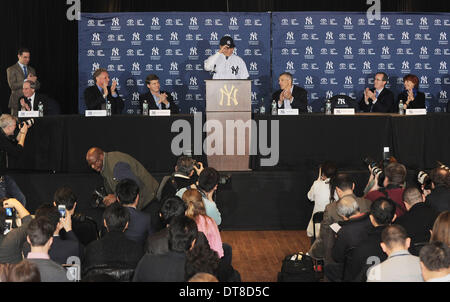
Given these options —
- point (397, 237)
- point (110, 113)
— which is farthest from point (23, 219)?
point (110, 113)

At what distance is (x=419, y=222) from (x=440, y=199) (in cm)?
66

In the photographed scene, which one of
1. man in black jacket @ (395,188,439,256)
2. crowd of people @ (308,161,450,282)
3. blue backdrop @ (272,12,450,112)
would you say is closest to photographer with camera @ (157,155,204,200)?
crowd of people @ (308,161,450,282)

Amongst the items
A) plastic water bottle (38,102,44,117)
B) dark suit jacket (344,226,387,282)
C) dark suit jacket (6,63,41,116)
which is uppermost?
Result: dark suit jacket (6,63,41,116)

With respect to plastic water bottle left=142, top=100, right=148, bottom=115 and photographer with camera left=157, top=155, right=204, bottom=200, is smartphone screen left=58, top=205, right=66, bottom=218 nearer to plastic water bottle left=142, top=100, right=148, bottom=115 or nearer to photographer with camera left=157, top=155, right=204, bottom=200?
photographer with camera left=157, top=155, right=204, bottom=200

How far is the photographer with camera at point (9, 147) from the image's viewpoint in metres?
6.51

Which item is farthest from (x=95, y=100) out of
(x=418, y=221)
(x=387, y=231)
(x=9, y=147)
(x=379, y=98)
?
(x=387, y=231)

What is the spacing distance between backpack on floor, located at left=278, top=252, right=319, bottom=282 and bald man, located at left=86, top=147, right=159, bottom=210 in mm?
1997

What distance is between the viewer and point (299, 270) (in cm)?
482

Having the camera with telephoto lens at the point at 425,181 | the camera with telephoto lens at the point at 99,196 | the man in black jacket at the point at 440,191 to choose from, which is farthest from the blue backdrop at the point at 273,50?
the man in black jacket at the point at 440,191

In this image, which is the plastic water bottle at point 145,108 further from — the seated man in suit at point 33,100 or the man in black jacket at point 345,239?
the man in black jacket at point 345,239

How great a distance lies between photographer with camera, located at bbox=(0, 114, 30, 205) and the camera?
6512 mm

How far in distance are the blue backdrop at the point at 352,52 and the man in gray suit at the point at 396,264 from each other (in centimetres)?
660

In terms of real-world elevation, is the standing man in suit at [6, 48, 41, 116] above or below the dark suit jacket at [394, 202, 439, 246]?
above

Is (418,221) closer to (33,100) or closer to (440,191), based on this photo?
(440,191)
